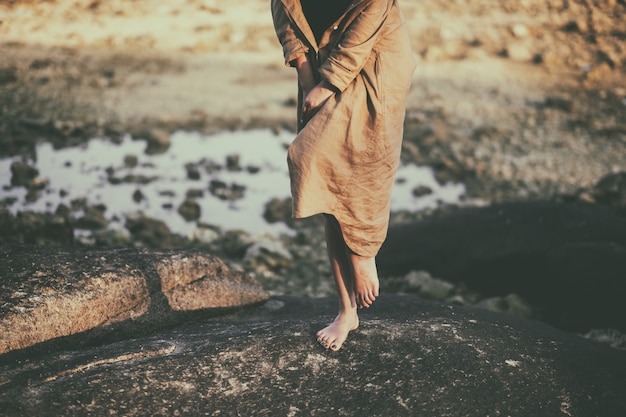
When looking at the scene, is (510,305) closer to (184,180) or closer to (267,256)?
(267,256)

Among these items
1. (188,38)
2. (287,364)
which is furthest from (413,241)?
(188,38)

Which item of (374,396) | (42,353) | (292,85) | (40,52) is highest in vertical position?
(40,52)

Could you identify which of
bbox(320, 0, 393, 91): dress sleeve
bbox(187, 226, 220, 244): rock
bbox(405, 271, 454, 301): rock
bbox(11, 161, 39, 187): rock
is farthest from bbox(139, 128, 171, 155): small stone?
bbox(320, 0, 393, 91): dress sleeve

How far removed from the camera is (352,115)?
2502 mm

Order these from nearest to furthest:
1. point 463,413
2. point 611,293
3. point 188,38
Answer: point 463,413 → point 611,293 → point 188,38

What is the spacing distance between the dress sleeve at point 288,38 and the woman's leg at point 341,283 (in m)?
0.62

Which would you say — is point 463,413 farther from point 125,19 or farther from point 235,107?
point 125,19

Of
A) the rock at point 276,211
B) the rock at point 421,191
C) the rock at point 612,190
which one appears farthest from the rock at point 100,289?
the rock at point 612,190

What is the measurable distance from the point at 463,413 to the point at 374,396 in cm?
30

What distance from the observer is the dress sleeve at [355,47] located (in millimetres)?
2455

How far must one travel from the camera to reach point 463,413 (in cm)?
231

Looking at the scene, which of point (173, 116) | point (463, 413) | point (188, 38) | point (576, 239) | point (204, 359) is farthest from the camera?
point (188, 38)

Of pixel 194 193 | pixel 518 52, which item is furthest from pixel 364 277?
pixel 518 52

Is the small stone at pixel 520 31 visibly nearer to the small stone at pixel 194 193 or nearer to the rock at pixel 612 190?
the rock at pixel 612 190
